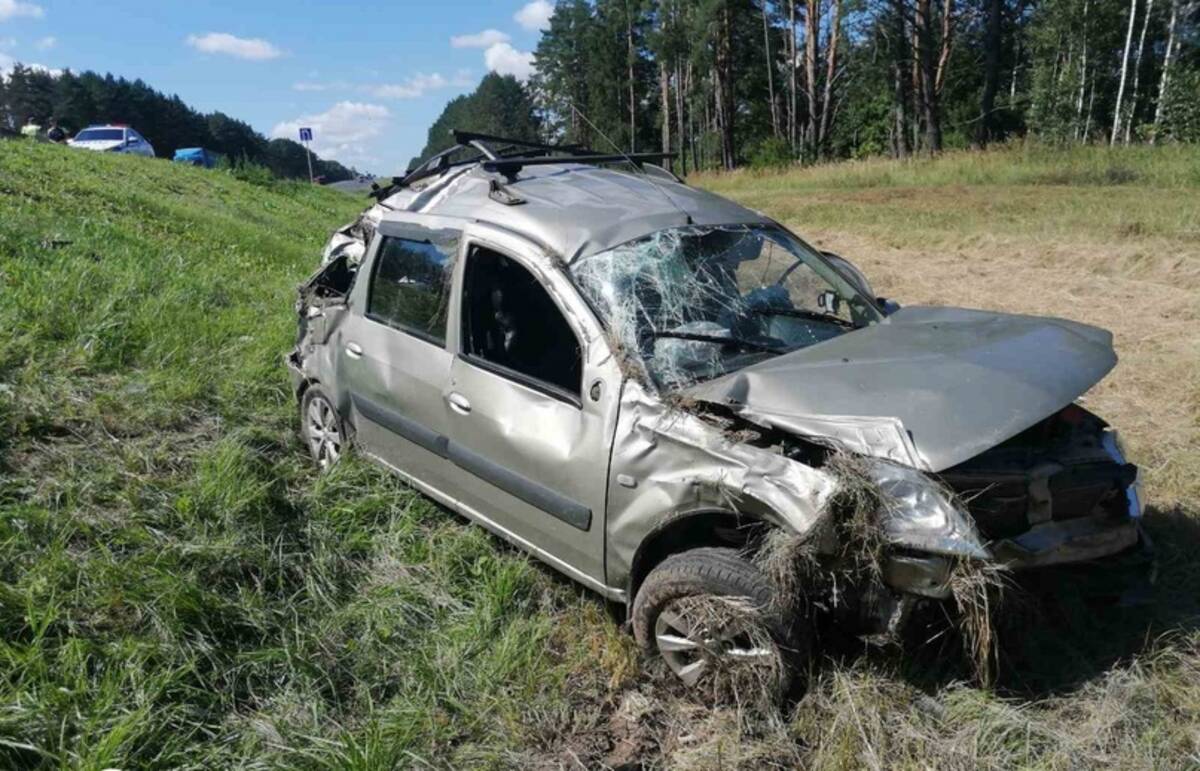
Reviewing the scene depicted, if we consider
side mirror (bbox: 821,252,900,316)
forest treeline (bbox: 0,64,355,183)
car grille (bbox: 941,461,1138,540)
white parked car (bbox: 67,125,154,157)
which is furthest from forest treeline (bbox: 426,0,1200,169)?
forest treeline (bbox: 0,64,355,183)

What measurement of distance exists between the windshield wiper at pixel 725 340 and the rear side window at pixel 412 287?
3.60 feet

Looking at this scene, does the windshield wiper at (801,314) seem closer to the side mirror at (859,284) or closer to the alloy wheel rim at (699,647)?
the side mirror at (859,284)

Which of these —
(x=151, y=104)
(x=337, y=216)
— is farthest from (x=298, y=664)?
(x=151, y=104)

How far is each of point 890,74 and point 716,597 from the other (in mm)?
41811

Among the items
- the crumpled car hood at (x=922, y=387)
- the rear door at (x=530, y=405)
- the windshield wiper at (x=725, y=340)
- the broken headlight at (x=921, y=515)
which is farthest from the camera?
the windshield wiper at (x=725, y=340)

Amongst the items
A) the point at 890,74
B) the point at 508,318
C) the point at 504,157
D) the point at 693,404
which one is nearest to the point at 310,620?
the point at 508,318

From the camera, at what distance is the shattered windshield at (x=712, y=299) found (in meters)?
3.20

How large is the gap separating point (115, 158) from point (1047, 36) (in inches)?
1465

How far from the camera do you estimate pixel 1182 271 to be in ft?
29.0

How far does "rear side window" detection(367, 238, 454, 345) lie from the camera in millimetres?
3834

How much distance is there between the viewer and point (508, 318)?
3795 mm

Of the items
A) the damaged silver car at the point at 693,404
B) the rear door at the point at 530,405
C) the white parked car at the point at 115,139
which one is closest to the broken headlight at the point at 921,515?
the damaged silver car at the point at 693,404

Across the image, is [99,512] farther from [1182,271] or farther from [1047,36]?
[1047,36]

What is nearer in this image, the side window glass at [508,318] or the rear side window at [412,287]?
the side window glass at [508,318]
